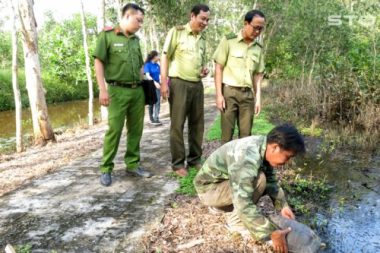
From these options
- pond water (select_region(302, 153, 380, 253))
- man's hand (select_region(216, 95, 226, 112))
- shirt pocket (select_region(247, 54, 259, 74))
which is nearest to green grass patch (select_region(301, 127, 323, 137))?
pond water (select_region(302, 153, 380, 253))

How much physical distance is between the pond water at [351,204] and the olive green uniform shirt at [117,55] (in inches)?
107

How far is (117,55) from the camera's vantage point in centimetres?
421

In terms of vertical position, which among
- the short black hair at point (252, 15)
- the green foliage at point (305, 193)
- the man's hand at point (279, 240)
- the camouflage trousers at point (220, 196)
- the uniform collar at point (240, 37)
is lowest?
the green foliage at point (305, 193)

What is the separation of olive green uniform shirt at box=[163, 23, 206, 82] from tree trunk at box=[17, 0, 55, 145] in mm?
4341

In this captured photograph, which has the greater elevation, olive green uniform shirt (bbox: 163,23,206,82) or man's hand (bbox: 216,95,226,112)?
olive green uniform shirt (bbox: 163,23,206,82)

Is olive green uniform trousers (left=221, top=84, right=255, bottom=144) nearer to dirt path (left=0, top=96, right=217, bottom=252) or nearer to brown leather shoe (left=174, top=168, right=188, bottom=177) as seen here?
brown leather shoe (left=174, top=168, right=188, bottom=177)

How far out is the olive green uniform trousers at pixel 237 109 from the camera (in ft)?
14.7

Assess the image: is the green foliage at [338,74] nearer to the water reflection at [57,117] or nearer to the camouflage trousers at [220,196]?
the camouflage trousers at [220,196]

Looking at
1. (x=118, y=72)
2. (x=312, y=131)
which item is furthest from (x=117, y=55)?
(x=312, y=131)

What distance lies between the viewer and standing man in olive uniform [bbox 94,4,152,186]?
4.13 meters

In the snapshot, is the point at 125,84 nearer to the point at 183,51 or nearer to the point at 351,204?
the point at 183,51

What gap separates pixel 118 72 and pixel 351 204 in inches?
130

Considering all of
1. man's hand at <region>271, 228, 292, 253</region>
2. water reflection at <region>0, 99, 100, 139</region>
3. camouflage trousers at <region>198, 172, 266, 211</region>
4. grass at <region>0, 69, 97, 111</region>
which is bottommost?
water reflection at <region>0, 99, 100, 139</region>

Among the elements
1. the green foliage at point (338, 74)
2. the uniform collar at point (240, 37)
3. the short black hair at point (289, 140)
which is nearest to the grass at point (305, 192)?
the short black hair at point (289, 140)
